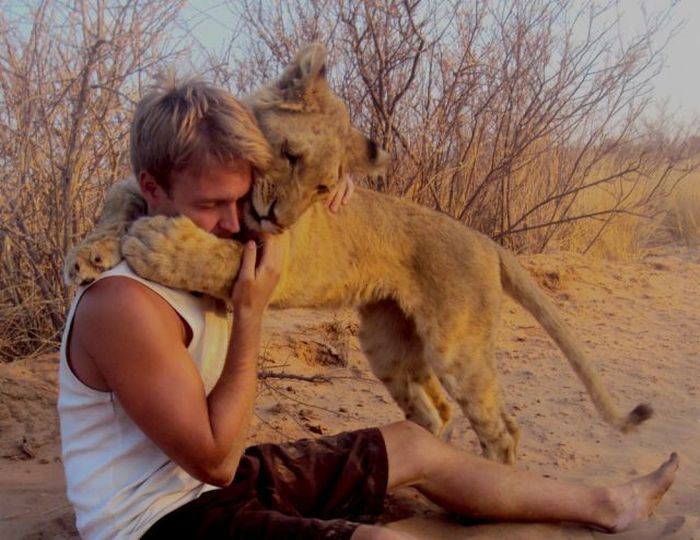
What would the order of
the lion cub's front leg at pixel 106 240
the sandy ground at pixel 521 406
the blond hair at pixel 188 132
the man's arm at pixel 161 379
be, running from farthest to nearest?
the sandy ground at pixel 521 406
the lion cub's front leg at pixel 106 240
the blond hair at pixel 188 132
the man's arm at pixel 161 379

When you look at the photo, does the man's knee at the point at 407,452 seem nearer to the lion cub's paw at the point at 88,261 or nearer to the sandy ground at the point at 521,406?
the sandy ground at the point at 521,406

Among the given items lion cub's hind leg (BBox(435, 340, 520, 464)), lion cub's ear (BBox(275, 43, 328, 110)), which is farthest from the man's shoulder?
lion cub's hind leg (BBox(435, 340, 520, 464))

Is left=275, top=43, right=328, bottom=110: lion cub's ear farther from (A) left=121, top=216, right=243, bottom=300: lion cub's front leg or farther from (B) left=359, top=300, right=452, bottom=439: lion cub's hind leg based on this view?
(B) left=359, top=300, right=452, bottom=439: lion cub's hind leg

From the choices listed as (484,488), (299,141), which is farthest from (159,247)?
(484,488)

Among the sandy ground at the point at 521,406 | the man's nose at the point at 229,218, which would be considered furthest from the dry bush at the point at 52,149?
the man's nose at the point at 229,218

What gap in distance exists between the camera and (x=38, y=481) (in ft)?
12.6

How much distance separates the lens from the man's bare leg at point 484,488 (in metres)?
3.21

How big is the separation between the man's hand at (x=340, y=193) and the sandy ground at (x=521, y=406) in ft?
4.63

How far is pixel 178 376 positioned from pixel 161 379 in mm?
47

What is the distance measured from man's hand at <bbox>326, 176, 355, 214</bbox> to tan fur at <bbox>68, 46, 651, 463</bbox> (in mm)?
82

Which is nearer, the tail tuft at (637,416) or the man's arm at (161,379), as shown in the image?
the man's arm at (161,379)

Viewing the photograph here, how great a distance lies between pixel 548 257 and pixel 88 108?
19.7ft

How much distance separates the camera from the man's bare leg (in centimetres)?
321

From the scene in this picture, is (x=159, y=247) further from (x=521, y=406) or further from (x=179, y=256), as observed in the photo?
(x=521, y=406)
